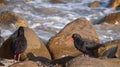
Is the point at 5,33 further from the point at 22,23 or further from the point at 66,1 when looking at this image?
the point at 66,1

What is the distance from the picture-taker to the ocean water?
14695 mm

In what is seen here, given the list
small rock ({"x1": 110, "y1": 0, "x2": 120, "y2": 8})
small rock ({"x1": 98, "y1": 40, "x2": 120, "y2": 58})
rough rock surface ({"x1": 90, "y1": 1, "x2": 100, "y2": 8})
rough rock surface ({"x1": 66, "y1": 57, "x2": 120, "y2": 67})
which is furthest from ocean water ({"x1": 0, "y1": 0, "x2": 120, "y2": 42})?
rough rock surface ({"x1": 66, "y1": 57, "x2": 120, "y2": 67})

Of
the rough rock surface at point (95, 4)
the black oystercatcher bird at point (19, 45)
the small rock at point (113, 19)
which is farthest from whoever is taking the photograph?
the rough rock surface at point (95, 4)

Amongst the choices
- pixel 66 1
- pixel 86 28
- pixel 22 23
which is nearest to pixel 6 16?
pixel 22 23

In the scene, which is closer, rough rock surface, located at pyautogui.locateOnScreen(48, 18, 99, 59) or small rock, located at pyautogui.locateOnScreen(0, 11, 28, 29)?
rough rock surface, located at pyautogui.locateOnScreen(48, 18, 99, 59)

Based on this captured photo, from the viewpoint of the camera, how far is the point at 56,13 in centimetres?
1892

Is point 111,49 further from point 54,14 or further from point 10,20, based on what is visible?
point 54,14

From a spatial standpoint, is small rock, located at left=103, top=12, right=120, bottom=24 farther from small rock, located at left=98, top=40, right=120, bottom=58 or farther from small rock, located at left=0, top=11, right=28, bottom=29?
small rock, located at left=98, top=40, right=120, bottom=58

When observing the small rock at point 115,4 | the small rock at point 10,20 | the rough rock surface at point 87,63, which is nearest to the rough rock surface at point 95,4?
the small rock at point 115,4

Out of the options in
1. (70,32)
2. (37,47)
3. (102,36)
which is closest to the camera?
(37,47)

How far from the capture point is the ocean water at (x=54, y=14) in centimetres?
1470

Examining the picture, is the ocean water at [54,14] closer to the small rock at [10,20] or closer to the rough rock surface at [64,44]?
the small rock at [10,20]

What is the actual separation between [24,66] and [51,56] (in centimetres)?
279

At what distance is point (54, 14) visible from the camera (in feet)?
60.7
